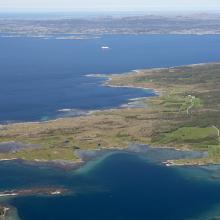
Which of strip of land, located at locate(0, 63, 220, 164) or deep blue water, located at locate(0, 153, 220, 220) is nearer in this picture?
deep blue water, located at locate(0, 153, 220, 220)

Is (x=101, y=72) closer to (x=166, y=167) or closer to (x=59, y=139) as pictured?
(x=59, y=139)

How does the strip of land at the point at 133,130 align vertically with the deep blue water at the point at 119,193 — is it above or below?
above

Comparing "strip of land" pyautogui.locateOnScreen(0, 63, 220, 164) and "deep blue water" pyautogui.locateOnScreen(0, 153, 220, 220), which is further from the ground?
"strip of land" pyautogui.locateOnScreen(0, 63, 220, 164)

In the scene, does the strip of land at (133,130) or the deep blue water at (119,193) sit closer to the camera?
the deep blue water at (119,193)

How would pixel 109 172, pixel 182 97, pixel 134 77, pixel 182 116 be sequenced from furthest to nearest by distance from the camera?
→ pixel 134 77 → pixel 182 97 → pixel 182 116 → pixel 109 172

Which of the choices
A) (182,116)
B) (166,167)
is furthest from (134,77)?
(166,167)
